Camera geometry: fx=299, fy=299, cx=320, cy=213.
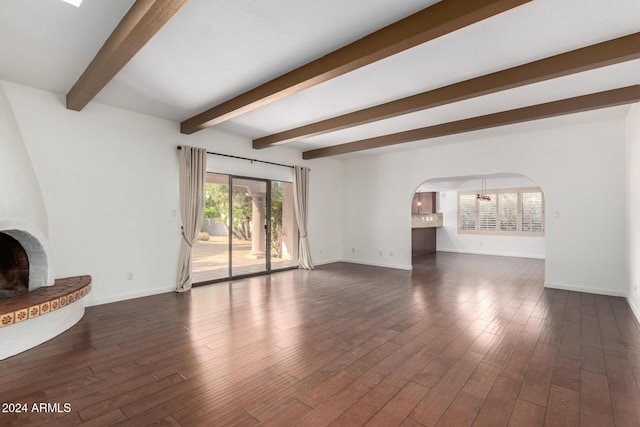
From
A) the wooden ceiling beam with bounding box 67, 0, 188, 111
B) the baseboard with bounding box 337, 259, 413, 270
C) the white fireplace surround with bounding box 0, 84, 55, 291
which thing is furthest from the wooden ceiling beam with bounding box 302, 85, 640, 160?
the white fireplace surround with bounding box 0, 84, 55, 291

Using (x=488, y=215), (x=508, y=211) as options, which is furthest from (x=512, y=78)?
(x=488, y=215)

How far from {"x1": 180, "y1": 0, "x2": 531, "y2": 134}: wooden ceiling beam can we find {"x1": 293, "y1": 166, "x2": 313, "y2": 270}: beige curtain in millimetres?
3335

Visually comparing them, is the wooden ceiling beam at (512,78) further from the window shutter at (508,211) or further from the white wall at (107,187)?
the window shutter at (508,211)

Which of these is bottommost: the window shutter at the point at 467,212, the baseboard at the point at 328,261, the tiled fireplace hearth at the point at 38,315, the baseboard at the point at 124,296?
the baseboard at the point at 328,261

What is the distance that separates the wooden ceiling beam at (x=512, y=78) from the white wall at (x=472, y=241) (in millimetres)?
7902

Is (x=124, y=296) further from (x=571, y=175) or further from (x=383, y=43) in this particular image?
(x=571, y=175)

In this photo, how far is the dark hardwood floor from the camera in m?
1.96

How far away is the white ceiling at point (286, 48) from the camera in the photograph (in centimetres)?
232

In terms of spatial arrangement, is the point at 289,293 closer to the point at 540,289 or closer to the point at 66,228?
the point at 66,228

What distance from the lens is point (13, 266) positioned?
3434 mm

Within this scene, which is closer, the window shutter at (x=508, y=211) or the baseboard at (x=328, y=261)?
the baseboard at (x=328, y=261)

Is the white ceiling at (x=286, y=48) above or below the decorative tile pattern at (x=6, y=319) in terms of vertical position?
above

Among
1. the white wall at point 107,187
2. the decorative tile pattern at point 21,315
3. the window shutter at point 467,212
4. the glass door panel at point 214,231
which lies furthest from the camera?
the window shutter at point 467,212

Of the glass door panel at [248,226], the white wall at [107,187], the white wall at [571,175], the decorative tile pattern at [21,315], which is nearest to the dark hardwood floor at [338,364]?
the decorative tile pattern at [21,315]
